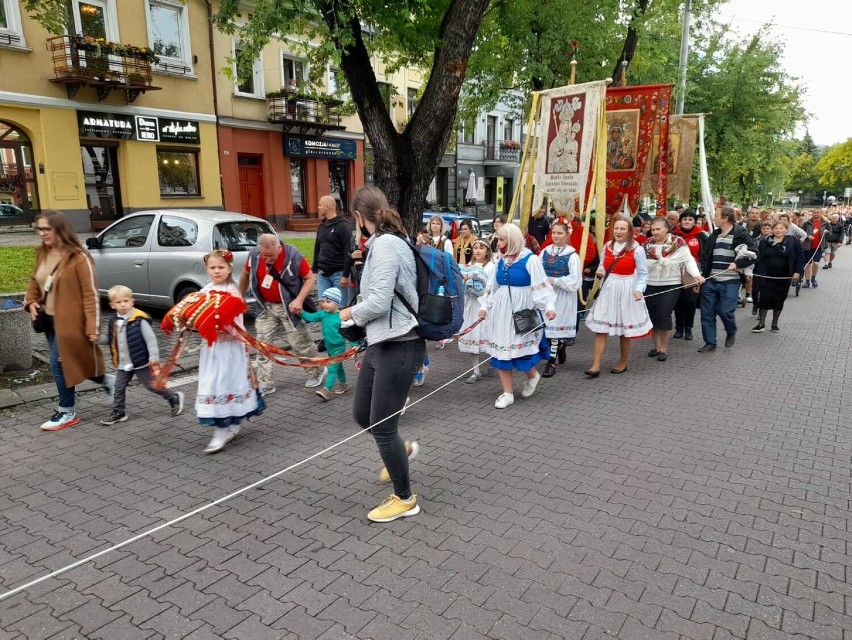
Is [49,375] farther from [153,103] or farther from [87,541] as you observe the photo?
[153,103]

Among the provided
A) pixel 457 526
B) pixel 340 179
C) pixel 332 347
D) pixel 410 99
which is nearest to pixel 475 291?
pixel 332 347

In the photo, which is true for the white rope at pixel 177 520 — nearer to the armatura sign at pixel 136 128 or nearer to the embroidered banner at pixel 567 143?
the embroidered banner at pixel 567 143

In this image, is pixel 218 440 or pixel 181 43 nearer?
pixel 218 440

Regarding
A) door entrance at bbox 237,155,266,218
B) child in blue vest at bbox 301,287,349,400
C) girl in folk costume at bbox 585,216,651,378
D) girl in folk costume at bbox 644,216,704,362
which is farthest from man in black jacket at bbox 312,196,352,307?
door entrance at bbox 237,155,266,218

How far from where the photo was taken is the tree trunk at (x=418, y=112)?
329 inches

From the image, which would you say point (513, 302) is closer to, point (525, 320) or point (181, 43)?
point (525, 320)

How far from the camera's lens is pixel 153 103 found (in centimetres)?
2008

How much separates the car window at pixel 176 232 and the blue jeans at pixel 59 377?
352 centimetres

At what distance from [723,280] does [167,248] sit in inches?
312

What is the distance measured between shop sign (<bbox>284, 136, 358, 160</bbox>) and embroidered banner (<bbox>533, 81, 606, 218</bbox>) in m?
18.2

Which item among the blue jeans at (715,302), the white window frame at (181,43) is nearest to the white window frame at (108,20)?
the white window frame at (181,43)

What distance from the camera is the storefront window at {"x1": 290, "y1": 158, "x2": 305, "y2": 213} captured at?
26.3 m

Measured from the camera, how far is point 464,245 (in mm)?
8336

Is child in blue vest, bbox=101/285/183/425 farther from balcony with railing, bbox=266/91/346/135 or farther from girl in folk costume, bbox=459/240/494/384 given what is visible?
balcony with railing, bbox=266/91/346/135
